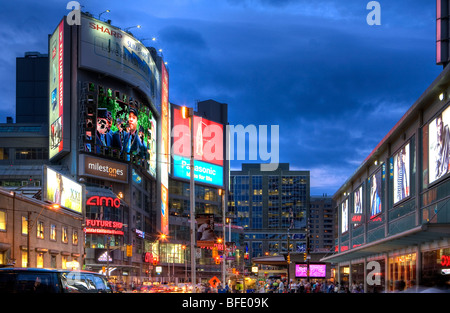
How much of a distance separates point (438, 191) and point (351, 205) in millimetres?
32582

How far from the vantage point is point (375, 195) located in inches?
1817

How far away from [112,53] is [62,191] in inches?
1918

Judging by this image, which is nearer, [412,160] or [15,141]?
[412,160]

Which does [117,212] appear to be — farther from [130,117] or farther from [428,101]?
[428,101]

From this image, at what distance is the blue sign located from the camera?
462ft

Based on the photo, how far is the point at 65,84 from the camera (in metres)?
92.2

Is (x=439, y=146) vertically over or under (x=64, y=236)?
over

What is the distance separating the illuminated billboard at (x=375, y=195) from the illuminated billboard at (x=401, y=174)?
5486 millimetres

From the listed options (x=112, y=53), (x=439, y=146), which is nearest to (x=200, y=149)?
(x=112, y=53)

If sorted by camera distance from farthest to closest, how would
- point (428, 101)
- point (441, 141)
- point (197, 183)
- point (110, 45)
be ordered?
point (197, 183)
point (110, 45)
point (428, 101)
point (441, 141)

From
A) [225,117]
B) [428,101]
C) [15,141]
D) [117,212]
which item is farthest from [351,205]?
[225,117]

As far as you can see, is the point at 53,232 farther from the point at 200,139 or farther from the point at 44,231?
the point at 200,139

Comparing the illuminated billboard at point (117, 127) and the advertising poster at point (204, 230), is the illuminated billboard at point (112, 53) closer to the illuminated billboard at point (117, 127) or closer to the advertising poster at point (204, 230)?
the illuminated billboard at point (117, 127)

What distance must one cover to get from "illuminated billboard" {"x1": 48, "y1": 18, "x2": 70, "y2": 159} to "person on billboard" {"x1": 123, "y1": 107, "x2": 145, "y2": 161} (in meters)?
11.8
